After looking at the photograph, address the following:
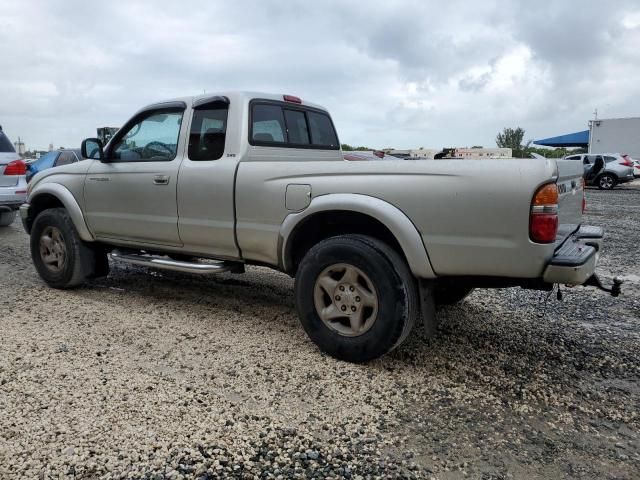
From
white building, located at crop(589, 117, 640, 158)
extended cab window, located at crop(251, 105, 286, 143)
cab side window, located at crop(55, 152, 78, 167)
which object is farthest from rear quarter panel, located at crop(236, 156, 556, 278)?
white building, located at crop(589, 117, 640, 158)

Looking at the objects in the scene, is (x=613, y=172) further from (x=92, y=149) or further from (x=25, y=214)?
(x=25, y=214)

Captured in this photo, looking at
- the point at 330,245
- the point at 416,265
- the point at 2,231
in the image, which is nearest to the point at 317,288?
the point at 330,245

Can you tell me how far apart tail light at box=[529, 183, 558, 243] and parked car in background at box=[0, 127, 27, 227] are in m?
8.06

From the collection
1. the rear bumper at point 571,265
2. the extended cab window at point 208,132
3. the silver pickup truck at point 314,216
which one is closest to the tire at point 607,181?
the silver pickup truck at point 314,216

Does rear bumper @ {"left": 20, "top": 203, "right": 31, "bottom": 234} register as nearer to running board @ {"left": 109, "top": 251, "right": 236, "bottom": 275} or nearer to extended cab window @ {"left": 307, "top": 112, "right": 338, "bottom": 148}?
running board @ {"left": 109, "top": 251, "right": 236, "bottom": 275}

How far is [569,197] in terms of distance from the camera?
138 inches

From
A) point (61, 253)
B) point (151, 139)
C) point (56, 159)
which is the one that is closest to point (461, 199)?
point (151, 139)

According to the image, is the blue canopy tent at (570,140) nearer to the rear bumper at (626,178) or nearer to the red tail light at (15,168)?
the rear bumper at (626,178)

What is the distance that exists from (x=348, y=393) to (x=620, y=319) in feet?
9.41

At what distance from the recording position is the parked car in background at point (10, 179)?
8.21m

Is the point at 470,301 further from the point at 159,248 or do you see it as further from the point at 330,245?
the point at 159,248

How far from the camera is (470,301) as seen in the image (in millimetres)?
5215

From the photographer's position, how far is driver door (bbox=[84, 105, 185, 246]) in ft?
15.0

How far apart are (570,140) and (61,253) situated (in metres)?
37.3
